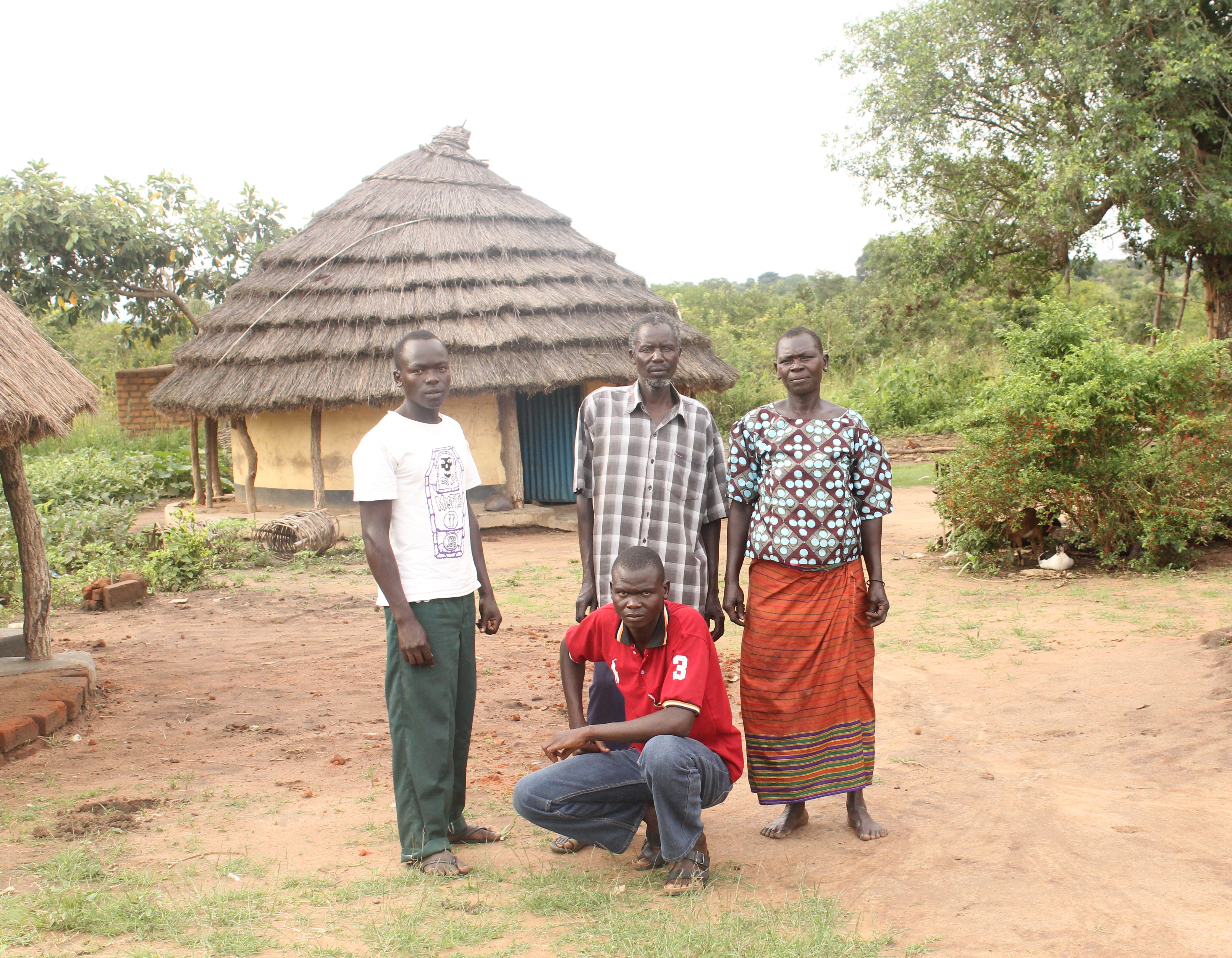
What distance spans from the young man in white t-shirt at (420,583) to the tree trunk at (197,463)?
452 inches

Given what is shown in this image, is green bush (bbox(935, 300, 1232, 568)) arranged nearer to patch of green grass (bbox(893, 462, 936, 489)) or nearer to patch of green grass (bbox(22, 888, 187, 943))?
patch of green grass (bbox(893, 462, 936, 489))

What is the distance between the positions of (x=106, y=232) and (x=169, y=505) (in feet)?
15.5

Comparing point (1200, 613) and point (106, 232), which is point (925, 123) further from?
point (106, 232)

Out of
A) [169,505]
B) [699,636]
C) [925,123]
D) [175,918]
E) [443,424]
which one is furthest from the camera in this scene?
[925,123]

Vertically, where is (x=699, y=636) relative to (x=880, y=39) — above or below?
below

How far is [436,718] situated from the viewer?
10.5 feet

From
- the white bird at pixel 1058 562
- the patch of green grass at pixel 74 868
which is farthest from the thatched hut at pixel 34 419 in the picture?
the white bird at pixel 1058 562

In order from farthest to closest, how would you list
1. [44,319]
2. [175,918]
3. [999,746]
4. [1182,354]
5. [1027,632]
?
[44,319] < [1182,354] < [1027,632] < [999,746] < [175,918]

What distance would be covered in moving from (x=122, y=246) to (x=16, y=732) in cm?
1268

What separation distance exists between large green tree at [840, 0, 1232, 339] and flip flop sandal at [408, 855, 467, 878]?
1113cm

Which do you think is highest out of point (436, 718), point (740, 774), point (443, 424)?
point (443, 424)

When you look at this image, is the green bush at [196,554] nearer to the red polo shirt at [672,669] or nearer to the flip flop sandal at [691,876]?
the red polo shirt at [672,669]

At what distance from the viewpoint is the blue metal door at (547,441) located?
1276 cm

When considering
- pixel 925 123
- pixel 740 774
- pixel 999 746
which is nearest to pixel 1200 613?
pixel 999 746
